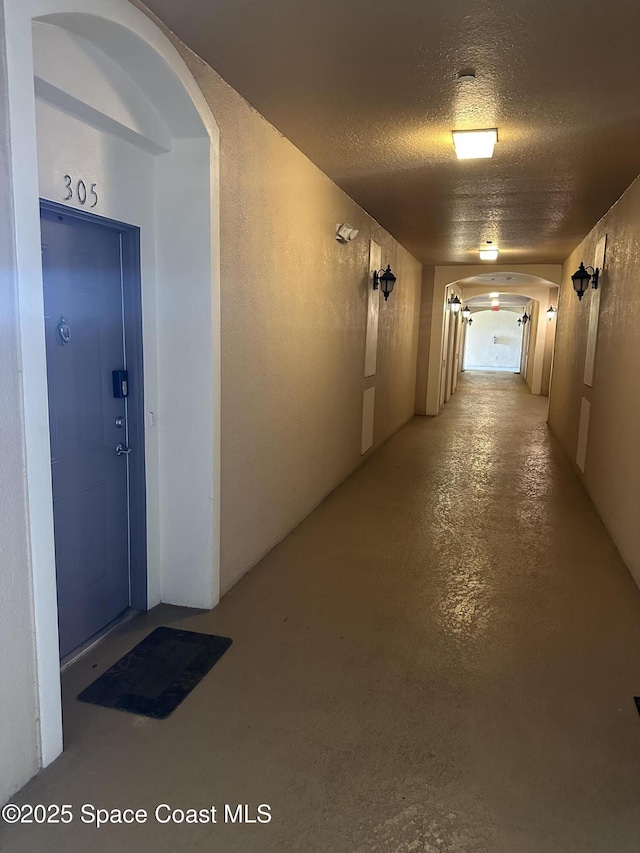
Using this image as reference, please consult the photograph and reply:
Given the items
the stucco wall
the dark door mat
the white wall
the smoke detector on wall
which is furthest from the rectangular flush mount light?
the white wall

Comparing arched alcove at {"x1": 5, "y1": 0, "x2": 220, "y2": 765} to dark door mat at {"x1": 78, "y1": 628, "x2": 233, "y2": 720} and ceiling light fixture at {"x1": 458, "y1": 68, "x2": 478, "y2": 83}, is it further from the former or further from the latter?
ceiling light fixture at {"x1": 458, "y1": 68, "x2": 478, "y2": 83}

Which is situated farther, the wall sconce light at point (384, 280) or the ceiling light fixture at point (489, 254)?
the ceiling light fixture at point (489, 254)

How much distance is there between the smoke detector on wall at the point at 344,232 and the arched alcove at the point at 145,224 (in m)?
2.10

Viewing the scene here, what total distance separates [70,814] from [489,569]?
2.70 m

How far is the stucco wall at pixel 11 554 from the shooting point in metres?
1.65

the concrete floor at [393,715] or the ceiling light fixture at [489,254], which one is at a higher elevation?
the ceiling light fixture at [489,254]

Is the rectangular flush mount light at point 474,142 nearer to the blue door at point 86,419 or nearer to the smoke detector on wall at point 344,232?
the smoke detector on wall at point 344,232

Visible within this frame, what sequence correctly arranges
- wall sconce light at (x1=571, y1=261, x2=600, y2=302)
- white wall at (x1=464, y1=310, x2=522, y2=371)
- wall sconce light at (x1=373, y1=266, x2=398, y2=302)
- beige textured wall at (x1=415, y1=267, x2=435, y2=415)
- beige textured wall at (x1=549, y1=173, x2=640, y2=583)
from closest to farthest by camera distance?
1. beige textured wall at (x1=549, y1=173, x2=640, y2=583)
2. wall sconce light at (x1=571, y1=261, x2=600, y2=302)
3. wall sconce light at (x1=373, y1=266, x2=398, y2=302)
4. beige textured wall at (x1=415, y1=267, x2=435, y2=415)
5. white wall at (x1=464, y1=310, x2=522, y2=371)

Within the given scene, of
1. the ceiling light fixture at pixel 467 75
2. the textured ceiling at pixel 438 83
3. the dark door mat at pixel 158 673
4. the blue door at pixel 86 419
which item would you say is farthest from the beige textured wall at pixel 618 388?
the blue door at pixel 86 419

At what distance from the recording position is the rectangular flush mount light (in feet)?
10.9

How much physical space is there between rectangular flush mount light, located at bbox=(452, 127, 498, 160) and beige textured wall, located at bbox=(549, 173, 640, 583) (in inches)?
54.5

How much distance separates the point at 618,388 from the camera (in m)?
4.33

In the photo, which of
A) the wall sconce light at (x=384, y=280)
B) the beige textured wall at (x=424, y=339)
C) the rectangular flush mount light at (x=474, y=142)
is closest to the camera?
the rectangular flush mount light at (x=474, y=142)

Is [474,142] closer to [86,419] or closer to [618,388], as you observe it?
[618,388]
